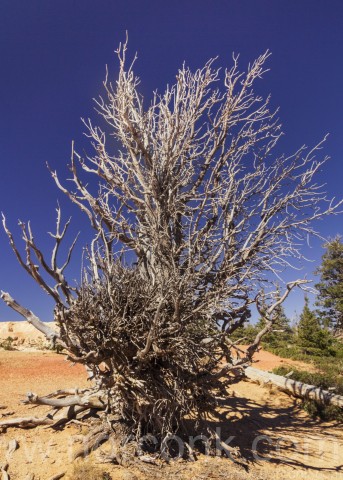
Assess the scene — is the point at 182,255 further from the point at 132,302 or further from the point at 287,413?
the point at 287,413

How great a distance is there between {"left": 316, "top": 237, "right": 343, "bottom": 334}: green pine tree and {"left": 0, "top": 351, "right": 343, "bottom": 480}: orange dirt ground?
870 inches

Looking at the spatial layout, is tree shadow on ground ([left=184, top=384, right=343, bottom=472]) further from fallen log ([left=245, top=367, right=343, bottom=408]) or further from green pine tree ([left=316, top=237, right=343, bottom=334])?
green pine tree ([left=316, top=237, right=343, bottom=334])

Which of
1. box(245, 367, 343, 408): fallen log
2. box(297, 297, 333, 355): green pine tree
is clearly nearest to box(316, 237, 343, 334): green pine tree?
box(297, 297, 333, 355): green pine tree

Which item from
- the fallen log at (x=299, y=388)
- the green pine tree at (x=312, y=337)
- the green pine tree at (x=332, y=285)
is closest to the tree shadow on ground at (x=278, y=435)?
the fallen log at (x=299, y=388)

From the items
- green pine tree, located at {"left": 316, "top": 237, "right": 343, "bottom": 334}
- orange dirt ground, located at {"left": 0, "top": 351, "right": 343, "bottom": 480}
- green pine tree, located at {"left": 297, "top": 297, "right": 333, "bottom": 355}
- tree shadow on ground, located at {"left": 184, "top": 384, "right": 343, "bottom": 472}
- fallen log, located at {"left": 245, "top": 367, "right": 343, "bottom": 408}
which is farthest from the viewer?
green pine tree, located at {"left": 316, "top": 237, "right": 343, "bottom": 334}

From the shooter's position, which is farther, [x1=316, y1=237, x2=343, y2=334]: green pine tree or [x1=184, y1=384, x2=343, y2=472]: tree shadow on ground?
[x1=316, y1=237, x2=343, y2=334]: green pine tree

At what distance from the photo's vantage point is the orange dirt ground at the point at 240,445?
14.8ft

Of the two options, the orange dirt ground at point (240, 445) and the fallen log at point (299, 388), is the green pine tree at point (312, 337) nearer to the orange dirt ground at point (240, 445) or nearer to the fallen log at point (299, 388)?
the fallen log at point (299, 388)

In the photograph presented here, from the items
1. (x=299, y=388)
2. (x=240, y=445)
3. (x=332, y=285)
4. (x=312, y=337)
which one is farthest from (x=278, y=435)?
(x=332, y=285)

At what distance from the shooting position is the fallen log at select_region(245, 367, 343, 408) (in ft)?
27.7

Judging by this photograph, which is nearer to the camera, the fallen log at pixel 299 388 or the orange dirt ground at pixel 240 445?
the orange dirt ground at pixel 240 445

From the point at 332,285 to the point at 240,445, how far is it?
28719 mm

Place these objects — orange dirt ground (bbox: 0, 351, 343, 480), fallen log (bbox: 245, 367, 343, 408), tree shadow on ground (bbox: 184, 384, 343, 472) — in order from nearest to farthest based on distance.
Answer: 1. orange dirt ground (bbox: 0, 351, 343, 480)
2. tree shadow on ground (bbox: 184, 384, 343, 472)
3. fallen log (bbox: 245, 367, 343, 408)

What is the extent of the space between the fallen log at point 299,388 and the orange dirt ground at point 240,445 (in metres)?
0.26
